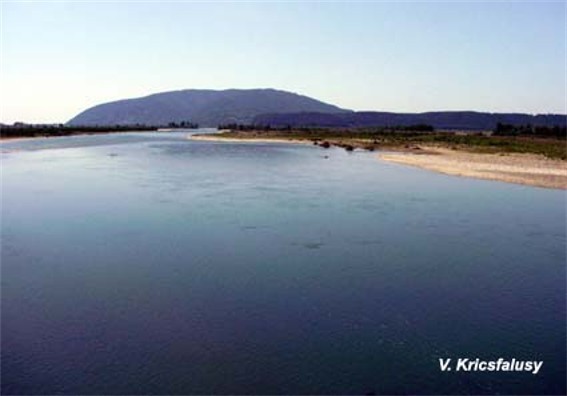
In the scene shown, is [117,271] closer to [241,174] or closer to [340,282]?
[340,282]

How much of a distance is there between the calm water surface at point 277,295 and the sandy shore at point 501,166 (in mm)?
12352

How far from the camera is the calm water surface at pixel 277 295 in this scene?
35.1ft

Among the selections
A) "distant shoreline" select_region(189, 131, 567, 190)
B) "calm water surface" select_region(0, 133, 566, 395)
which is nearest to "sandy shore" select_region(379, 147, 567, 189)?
"distant shoreline" select_region(189, 131, 567, 190)

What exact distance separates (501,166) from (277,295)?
141 ft

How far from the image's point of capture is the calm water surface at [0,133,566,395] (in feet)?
35.1

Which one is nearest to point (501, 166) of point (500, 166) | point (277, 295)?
point (500, 166)

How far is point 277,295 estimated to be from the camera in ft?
49.4

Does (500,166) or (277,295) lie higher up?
(500,166)

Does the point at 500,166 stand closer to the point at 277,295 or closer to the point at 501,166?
the point at 501,166

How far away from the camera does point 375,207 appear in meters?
29.3

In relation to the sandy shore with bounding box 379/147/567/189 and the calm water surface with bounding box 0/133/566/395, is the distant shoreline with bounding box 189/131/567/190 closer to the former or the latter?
the sandy shore with bounding box 379/147/567/189

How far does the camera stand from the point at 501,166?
51062 mm

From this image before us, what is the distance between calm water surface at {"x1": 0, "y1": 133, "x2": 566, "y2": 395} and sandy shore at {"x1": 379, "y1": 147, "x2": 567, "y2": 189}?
40.5ft

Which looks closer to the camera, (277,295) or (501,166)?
(277,295)
